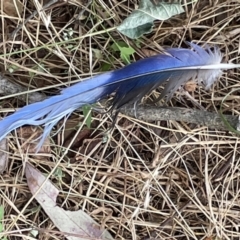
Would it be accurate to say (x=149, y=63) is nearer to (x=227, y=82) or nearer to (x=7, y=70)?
(x=227, y=82)

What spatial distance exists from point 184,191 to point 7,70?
22.8 inches

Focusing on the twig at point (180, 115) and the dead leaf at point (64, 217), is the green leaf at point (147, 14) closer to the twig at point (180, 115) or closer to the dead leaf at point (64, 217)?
the twig at point (180, 115)

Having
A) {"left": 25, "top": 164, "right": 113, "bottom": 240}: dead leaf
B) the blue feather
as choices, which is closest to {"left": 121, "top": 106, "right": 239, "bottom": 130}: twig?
the blue feather

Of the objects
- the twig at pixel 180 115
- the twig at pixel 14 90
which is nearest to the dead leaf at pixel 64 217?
the twig at pixel 14 90

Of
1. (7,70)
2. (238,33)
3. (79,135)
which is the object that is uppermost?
(7,70)

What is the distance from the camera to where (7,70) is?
51.2 inches

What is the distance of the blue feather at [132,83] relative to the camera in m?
1.09

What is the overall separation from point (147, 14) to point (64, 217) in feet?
1.90

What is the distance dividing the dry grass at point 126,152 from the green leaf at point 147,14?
2.9 inches

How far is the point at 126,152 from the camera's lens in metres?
1.35

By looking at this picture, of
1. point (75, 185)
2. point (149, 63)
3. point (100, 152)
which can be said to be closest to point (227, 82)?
point (149, 63)

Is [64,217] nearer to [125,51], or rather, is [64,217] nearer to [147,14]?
[125,51]

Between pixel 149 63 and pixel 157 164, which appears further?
pixel 157 164

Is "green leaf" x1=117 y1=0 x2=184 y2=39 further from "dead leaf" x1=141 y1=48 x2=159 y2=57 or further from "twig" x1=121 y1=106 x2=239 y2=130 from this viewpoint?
"twig" x1=121 y1=106 x2=239 y2=130
